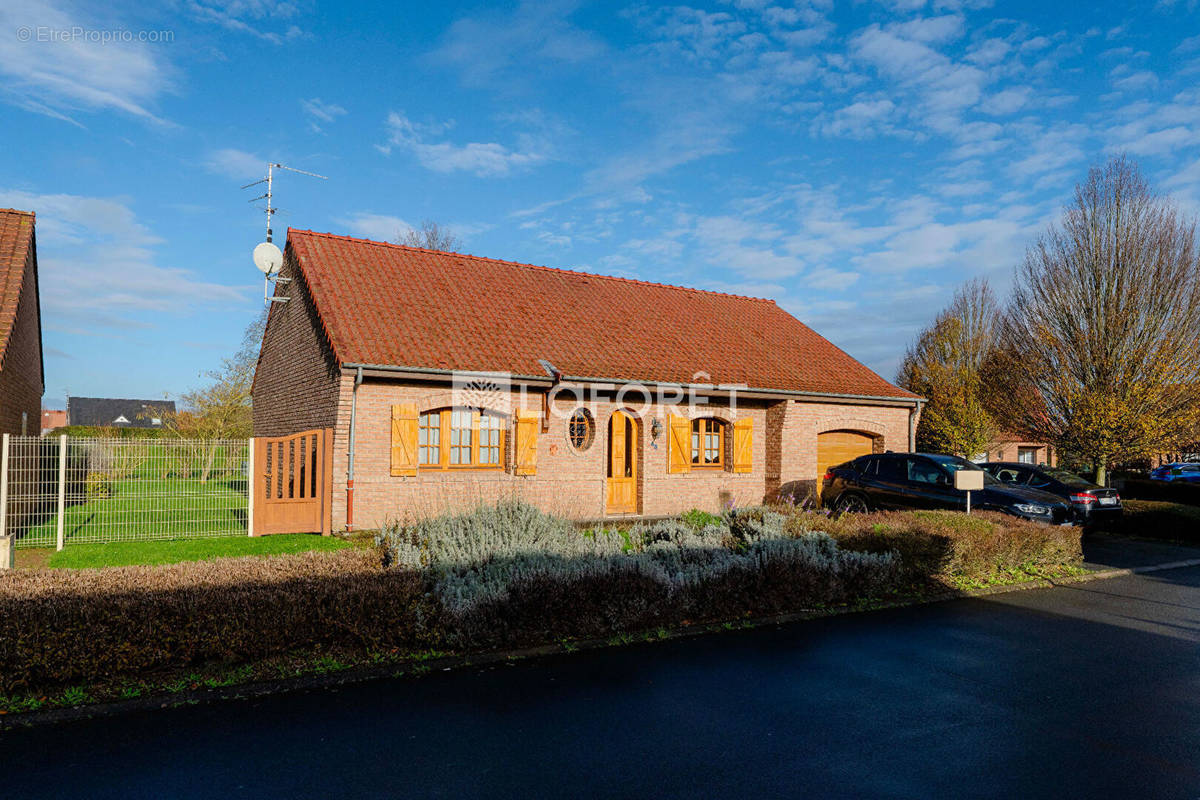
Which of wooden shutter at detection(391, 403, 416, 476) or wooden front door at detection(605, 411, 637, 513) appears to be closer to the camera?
wooden shutter at detection(391, 403, 416, 476)

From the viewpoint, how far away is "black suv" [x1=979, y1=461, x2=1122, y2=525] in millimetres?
14688

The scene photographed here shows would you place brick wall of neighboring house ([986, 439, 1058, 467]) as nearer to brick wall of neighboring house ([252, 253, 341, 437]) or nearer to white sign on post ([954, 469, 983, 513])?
white sign on post ([954, 469, 983, 513])

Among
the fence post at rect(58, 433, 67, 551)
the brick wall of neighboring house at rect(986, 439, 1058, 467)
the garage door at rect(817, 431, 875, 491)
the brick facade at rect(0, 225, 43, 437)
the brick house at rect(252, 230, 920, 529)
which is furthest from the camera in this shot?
the brick wall of neighboring house at rect(986, 439, 1058, 467)

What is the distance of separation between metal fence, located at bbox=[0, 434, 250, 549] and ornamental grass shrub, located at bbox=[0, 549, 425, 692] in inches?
183

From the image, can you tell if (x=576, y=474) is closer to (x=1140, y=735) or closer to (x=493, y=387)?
(x=493, y=387)

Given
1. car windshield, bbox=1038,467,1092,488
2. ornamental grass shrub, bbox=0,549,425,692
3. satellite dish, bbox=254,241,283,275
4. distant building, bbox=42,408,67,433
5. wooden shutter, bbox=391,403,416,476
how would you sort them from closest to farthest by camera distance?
ornamental grass shrub, bbox=0,549,425,692 < wooden shutter, bbox=391,403,416,476 < car windshield, bbox=1038,467,1092,488 < satellite dish, bbox=254,241,283,275 < distant building, bbox=42,408,67,433

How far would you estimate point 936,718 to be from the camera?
4.84m

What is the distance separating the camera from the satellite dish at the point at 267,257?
16156 mm

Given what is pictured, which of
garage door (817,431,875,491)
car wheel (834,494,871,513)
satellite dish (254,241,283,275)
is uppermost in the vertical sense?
satellite dish (254,241,283,275)

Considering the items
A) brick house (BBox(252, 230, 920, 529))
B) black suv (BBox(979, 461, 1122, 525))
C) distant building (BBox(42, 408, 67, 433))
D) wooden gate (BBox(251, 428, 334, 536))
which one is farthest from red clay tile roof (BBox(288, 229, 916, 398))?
distant building (BBox(42, 408, 67, 433))

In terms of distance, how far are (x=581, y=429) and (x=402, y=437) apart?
3.80m

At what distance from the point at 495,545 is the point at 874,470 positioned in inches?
362

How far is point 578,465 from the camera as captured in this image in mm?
14477

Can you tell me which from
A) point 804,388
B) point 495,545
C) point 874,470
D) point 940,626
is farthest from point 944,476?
point 495,545
